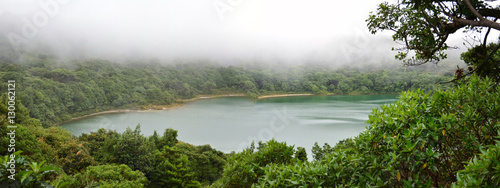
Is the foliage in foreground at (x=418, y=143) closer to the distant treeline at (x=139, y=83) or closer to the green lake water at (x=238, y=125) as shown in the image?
the green lake water at (x=238, y=125)

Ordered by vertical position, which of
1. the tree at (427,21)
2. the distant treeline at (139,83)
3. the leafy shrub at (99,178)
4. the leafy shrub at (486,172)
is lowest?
the leafy shrub at (99,178)

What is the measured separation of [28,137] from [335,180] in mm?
10054

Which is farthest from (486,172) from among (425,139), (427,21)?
(427,21)

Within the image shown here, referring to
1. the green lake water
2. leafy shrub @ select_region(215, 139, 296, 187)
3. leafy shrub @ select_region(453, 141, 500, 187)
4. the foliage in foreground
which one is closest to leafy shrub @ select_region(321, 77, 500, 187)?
the foliage in foreground

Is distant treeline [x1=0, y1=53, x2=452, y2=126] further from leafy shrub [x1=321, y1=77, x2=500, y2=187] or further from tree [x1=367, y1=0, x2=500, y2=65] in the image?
leafy shrub [x1=321, y1=77, x2=500, y2=187]

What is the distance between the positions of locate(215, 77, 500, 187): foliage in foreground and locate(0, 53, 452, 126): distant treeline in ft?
67.7

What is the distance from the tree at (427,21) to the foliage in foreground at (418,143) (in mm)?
842

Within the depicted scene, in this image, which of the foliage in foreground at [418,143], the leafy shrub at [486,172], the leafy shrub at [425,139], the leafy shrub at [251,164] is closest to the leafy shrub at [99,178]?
the leafy shrub at [251,164]

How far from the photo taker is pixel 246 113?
1480 inches

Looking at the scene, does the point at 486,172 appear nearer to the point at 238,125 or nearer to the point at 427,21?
the point at 427,21

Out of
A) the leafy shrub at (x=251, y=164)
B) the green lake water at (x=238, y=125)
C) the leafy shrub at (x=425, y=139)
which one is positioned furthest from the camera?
the green lake water at (x=238, y=125)

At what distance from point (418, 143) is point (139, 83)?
186 feet

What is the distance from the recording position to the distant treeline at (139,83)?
105 ft

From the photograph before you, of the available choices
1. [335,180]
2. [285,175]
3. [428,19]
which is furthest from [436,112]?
[285,175]
